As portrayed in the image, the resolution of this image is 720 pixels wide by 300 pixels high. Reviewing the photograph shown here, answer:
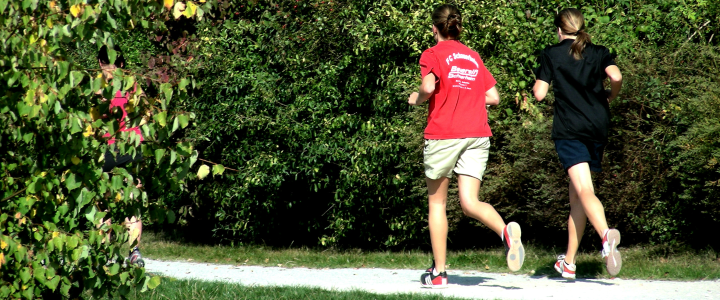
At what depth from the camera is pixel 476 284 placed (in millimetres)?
5043

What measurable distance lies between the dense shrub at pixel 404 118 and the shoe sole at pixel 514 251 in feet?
5.68

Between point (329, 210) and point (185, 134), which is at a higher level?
point (185, 134)

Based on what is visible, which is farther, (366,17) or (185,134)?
(185,134)

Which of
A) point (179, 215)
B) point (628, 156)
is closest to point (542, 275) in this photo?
point (628, 156)

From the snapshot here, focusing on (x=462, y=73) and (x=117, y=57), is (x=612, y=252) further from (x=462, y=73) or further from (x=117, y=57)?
(x=117, y=57)

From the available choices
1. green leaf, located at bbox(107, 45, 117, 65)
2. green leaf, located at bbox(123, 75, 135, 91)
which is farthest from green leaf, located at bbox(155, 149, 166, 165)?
green leaf, located at bbox(107, 45, 117, 65)

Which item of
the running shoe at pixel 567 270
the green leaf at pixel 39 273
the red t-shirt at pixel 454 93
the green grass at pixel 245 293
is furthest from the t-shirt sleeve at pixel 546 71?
the green leaf at pixel 39 273

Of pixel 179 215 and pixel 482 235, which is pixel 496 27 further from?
pixel 179 215

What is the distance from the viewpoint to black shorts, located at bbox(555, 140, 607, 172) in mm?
4809

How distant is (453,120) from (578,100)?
0.83m

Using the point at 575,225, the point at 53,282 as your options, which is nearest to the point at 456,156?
the point at 575,225

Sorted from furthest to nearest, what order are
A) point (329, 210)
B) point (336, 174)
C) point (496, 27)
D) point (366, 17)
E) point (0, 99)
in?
point (329, 210)
point (336, 174)
point (366, 17)
point (496, 27)
point (0, 99)

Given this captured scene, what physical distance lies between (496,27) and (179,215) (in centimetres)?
447

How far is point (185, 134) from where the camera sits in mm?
8242
